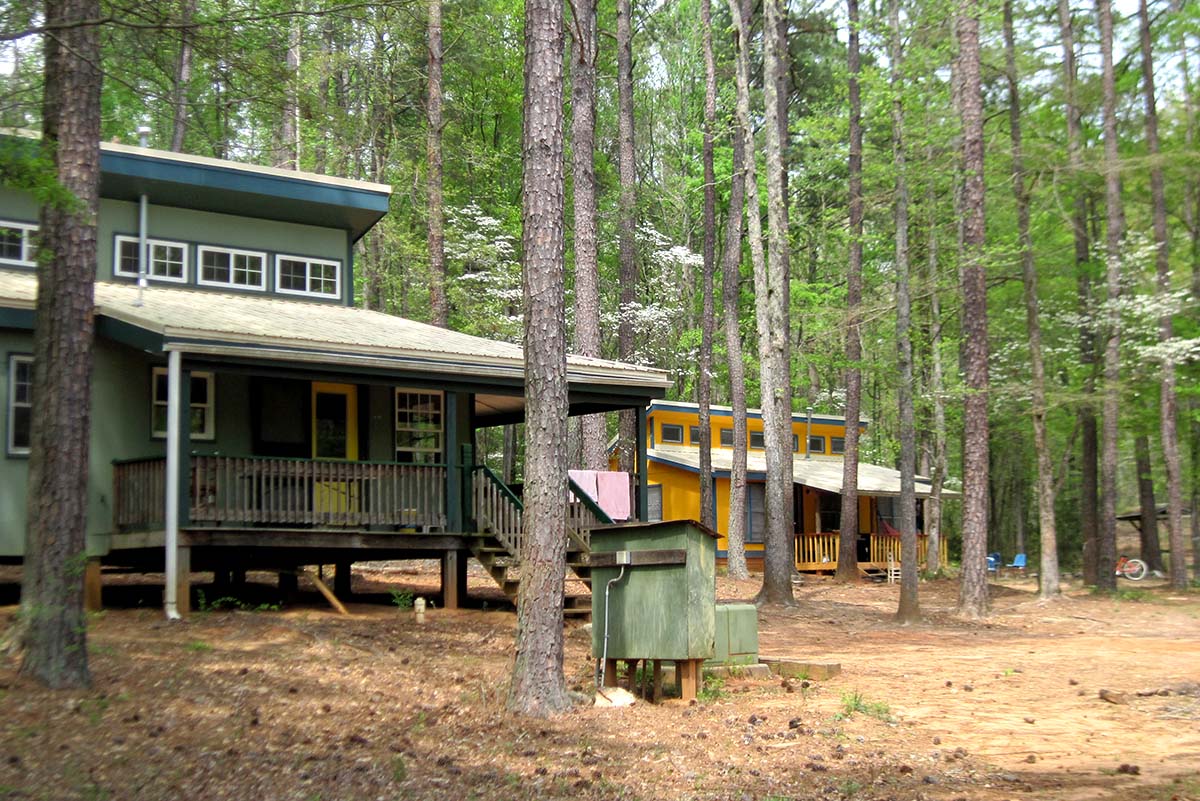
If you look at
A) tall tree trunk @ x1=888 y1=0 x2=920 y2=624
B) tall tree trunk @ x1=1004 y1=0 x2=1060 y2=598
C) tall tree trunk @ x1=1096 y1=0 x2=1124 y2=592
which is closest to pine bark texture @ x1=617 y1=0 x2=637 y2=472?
tall tree trunk @ x1=888 y1=0 x2=920 y2=624

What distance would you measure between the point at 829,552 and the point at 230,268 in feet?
66.9

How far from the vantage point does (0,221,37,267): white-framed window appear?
704 inches

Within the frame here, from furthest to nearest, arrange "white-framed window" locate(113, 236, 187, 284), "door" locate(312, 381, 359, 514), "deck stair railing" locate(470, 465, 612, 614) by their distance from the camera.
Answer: "white-framed window" locate(113, 236, 187, 284)
"door" locate(312, 381, 359, 514)
"deck stair railing" locate(470, 465, 612, 614)

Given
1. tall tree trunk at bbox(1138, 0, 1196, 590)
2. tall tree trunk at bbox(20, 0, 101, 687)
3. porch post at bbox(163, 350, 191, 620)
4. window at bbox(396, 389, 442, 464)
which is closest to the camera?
tall tree trunk at bbox(20, 0, 101, 687)

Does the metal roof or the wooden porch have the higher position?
the metal roof

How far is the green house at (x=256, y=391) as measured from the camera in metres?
15.2

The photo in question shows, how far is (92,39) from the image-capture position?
34.6ft

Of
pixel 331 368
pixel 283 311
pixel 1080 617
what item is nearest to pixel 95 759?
pixel 331 368

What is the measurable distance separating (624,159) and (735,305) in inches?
213

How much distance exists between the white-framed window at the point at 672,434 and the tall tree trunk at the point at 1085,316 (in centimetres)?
1115

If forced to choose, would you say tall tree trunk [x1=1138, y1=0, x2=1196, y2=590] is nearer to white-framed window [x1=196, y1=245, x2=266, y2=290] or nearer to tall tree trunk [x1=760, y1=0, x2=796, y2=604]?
tall tree trunk [x1=760, y1=0, x2=796, y2=604]

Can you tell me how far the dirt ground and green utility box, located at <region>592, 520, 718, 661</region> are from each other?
0.64 meters

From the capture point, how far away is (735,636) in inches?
498

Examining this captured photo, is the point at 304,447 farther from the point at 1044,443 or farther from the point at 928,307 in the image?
the point at 928,307
